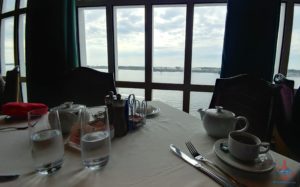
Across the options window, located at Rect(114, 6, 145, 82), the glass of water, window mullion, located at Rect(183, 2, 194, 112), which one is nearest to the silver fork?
the glass of water

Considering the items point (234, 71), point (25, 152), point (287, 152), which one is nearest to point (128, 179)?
point (25, 152)

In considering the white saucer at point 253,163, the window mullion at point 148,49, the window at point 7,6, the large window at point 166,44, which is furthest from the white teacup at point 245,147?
the window at point 7,6

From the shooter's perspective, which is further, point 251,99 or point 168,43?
point 168,43

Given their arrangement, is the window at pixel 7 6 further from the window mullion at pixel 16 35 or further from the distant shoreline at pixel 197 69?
the distant shoreline at pixel 197 69

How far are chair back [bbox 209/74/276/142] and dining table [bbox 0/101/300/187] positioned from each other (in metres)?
0.46

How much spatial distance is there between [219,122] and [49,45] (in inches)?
92.3

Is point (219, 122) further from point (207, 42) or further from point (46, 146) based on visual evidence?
point (207, 42)

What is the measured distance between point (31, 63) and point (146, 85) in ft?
5.27

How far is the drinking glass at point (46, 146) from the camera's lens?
1.60ft

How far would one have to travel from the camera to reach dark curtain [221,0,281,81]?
5.56 ft

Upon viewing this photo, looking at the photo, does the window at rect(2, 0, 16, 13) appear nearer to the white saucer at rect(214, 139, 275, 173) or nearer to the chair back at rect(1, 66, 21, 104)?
the chair back at rect(1, 66, 21, 104)

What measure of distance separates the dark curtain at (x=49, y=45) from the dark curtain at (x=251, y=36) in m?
1.88

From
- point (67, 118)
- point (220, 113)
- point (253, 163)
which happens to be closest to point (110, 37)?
point (67, 118)

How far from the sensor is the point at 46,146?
50 centimetres
